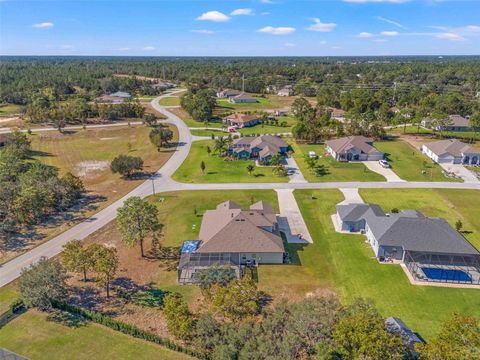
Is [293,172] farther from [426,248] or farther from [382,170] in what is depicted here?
[426,248]

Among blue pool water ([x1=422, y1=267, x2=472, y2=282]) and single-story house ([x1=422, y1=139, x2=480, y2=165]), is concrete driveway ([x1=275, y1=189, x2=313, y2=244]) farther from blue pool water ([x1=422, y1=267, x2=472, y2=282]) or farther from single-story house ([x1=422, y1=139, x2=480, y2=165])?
single-story house ([x1=422, y1=139, x2=480, y2=165])

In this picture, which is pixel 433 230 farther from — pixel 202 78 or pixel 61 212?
pixel 202 78

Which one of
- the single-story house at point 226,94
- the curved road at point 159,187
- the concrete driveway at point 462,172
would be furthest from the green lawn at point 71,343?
the single-story house at point 226,94

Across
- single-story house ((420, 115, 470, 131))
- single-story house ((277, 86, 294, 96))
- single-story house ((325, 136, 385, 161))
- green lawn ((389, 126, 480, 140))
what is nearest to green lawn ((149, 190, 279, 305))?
single-story house ((325, 136, 385, 161))

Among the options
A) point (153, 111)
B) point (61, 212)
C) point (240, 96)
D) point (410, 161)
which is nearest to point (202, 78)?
point (240, 96)

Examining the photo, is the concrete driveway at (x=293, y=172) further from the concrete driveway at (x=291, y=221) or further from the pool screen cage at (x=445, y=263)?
the pool screen cage at (x=445, y=263)

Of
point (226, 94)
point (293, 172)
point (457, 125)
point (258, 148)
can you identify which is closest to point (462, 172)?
point (293, 172)
